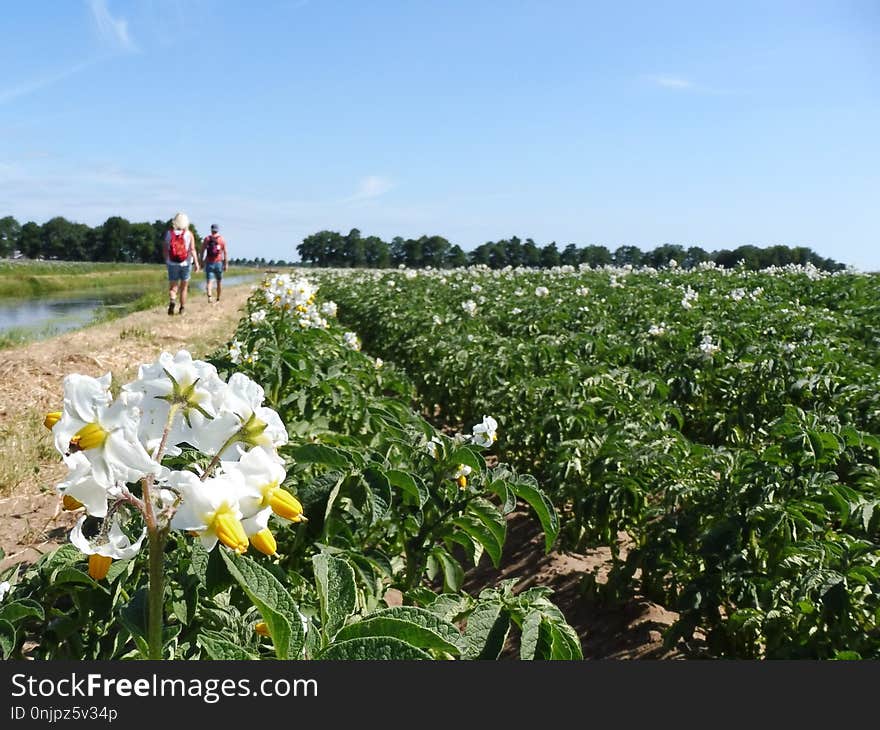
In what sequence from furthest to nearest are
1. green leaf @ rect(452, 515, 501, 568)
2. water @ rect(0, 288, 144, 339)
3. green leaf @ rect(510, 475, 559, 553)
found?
1. water @ rect(0, 288, 144, 339)
2. green leaf @ rect(452, 515, 501, 568)
3. green leaf @ rect(510, 475, 559, 553)

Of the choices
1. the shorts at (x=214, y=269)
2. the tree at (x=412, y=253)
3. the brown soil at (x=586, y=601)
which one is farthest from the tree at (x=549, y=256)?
the brown soil at (x=586, y=601)

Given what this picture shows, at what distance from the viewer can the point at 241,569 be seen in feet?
3.59

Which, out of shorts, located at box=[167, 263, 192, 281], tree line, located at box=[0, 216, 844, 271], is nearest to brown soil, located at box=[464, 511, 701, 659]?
shorts, located at box=[167, 263, 192, 281]

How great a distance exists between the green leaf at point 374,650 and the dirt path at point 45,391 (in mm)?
1528

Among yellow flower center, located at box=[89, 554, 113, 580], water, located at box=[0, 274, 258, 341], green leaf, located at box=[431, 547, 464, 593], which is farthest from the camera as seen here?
water, located at box=[0, 274, 258, 341]

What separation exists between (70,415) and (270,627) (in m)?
0.43

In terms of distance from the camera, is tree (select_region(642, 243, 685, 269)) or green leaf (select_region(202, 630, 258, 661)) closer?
green leaf (select_region(202, 630, 258, 661))

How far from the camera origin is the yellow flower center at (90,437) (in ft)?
3.27

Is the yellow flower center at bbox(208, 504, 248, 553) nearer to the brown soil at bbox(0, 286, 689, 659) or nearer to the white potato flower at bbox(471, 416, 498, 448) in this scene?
the brown soil at bbox(0, 286, 689, 659)

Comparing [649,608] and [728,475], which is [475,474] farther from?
[649,608]

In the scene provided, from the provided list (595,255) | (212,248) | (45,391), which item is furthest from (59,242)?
(45,391)

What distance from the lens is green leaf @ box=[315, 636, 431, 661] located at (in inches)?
37.0

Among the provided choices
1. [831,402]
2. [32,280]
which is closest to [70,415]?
[831,402]

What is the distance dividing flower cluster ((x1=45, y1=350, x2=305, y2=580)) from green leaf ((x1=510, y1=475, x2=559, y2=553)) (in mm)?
926
